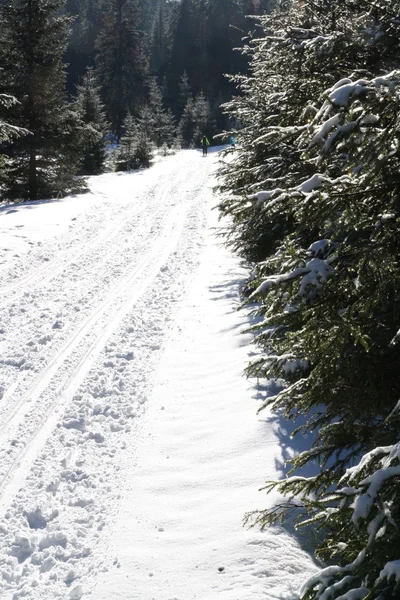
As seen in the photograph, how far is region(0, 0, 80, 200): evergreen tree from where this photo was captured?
20.9m

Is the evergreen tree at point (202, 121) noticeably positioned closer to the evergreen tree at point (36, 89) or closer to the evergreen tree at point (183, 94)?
the evergreen tree at point (183, 94)

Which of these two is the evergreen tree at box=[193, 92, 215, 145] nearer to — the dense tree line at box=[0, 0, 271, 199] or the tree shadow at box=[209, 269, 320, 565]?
the dense tree line at box=[0, 0, 271, 199]

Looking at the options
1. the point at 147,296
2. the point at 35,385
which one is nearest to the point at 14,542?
the point at 35,385

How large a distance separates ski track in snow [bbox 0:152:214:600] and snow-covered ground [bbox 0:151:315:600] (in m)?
0.02

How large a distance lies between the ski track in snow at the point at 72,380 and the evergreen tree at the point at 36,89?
23.1 ft

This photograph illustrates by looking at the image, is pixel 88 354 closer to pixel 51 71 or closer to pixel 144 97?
pixel 51 71

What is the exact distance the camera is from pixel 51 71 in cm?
2127

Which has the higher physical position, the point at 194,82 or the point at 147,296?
the point at 194,82

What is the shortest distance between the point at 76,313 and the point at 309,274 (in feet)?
24.0

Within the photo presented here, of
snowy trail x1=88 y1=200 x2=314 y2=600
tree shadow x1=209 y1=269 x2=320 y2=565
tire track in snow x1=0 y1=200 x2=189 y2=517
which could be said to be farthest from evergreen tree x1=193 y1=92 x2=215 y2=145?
Answer: snowy trail x1=88 y1=200 x2=314 y2=600

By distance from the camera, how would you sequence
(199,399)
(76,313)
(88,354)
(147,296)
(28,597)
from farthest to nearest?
1. (147,296)
2. (76,313)
3. (88,354)
4. (199,399)
5. (28,597)

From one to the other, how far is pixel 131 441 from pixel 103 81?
2621 inches

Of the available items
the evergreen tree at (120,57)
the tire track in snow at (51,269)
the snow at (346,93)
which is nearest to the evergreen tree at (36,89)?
the tire track in snow at (51,269)

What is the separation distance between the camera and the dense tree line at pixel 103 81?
21.1 metres
